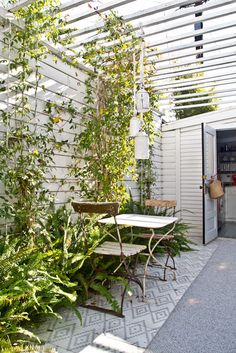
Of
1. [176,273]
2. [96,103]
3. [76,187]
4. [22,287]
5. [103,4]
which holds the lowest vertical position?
[176,273]

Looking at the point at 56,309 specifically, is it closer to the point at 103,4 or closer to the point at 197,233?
the point at 103,4

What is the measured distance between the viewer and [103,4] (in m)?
2.96

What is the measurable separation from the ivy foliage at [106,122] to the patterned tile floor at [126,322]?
144 centimetres

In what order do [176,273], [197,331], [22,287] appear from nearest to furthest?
[22,287] < [197,331] < [176,273]

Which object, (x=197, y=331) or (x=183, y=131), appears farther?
(x=183, y=131)

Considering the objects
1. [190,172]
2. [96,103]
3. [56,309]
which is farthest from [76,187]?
[190,172]

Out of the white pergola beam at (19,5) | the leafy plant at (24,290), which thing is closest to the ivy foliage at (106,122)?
the white pergola beam at (19,5)

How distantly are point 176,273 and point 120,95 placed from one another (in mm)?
2588

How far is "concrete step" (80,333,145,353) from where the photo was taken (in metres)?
2.06

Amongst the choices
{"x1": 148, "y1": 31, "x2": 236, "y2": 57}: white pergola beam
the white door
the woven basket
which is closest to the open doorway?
the white door

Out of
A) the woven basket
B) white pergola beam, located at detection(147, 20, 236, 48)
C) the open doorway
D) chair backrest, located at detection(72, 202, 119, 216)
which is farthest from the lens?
the open doorway

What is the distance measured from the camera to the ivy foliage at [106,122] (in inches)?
153

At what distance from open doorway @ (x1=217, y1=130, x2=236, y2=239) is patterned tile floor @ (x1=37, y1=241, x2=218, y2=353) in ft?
16.2

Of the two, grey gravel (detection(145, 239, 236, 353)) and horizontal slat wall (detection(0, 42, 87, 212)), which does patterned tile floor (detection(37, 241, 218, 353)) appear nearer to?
grey gravel (detection(145, 239, 236, 353))
